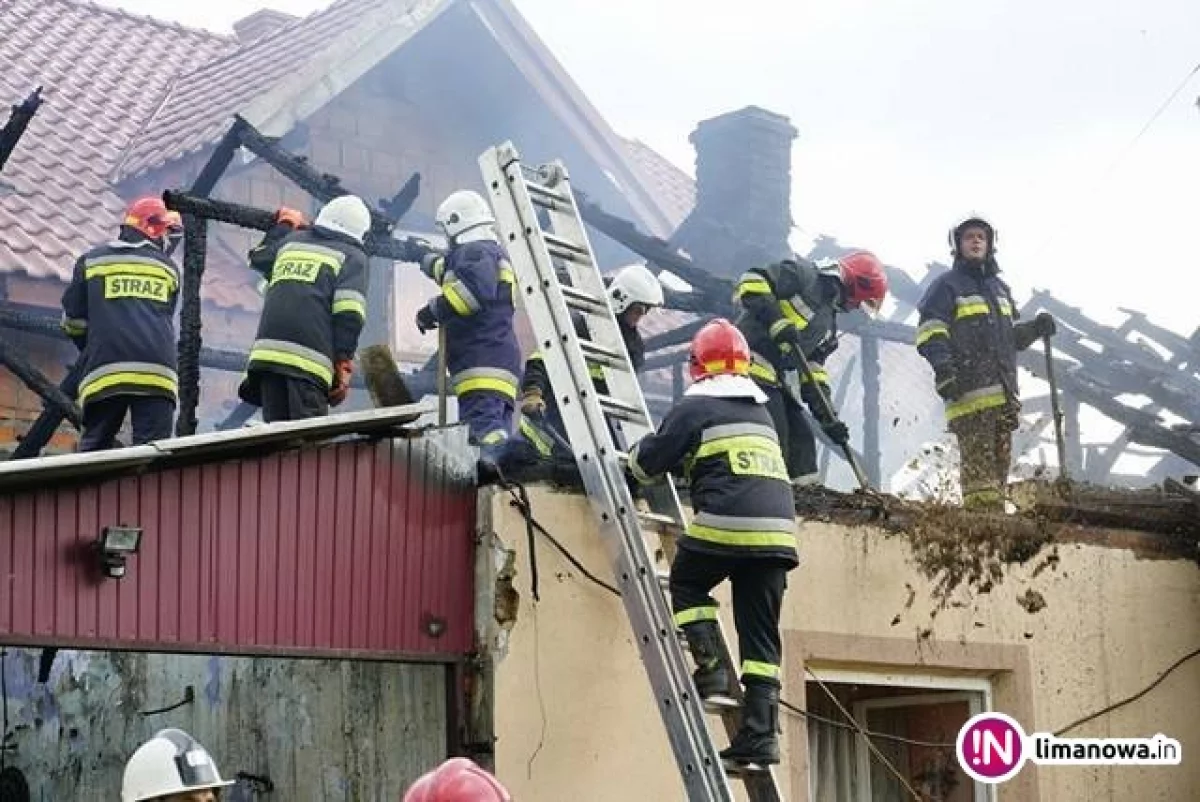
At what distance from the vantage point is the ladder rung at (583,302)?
720 centimetres

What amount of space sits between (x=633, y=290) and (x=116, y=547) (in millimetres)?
3294

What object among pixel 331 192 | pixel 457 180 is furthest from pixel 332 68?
pixel 331 192

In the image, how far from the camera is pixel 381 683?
7.39m

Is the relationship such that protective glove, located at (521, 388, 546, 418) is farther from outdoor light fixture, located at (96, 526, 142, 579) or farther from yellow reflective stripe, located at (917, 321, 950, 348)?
outdoor light fixture, located at (96, 526, 142, 579)

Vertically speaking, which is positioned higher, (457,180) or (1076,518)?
(457,180)

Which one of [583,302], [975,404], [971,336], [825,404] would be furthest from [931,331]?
[583,302]

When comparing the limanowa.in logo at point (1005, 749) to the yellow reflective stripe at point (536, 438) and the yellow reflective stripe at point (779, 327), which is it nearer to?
the yellow reflective stripe at point (779, 327)

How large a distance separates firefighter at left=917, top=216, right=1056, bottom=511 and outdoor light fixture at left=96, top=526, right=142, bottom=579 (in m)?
4.65

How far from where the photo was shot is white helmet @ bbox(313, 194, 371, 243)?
25.8 feet

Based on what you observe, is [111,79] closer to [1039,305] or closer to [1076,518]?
[1039,305]

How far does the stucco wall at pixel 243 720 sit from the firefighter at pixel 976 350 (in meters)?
3.39

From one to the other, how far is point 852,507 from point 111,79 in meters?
9.04

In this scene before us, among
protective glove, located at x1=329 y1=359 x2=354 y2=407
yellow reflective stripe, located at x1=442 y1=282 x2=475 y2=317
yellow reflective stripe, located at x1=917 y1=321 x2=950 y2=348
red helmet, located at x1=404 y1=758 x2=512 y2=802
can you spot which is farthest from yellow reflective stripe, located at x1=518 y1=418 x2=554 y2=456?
red helmet, located at x1=404 y1=758 x2=512 y2=802

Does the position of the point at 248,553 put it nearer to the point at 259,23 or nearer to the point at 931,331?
the point at 931,331
